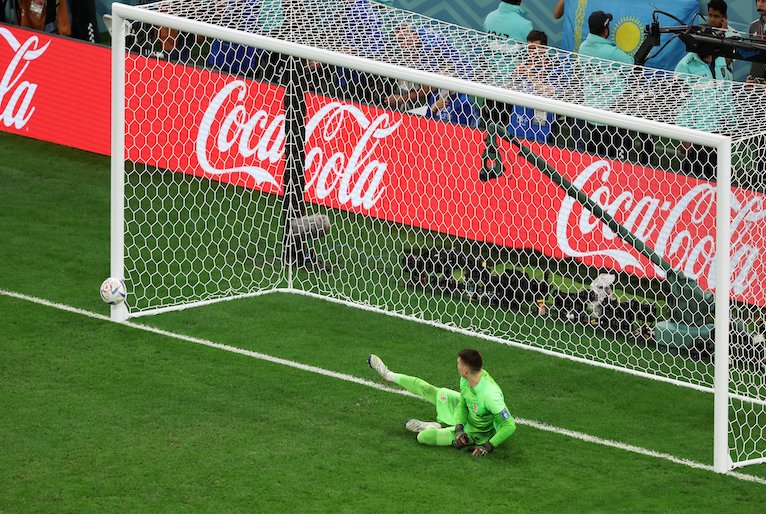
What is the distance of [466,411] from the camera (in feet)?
29.7

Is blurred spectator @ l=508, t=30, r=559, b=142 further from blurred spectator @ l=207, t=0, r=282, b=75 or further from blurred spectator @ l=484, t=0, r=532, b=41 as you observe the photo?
blurred spectator @ l=484, t=0, r=532, b=41

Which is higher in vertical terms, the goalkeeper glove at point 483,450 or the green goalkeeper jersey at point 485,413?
the green goalkeeper jersey at point 485,413

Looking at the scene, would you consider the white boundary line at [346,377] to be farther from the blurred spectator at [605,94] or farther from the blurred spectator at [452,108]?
the blurred spectator at [452,108]

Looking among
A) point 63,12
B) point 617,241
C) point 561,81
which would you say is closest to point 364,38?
point 561,81

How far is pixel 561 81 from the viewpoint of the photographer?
421 inches

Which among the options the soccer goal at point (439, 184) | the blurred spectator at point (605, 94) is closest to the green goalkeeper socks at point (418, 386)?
the soccer goal at point (439, 184)

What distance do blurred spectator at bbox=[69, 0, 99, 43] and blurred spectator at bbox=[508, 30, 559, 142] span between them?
987 cm

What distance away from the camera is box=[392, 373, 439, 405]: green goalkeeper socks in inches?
368

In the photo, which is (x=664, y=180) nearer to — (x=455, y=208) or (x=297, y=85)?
(x=455, y=208)

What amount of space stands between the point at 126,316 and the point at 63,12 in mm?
9768

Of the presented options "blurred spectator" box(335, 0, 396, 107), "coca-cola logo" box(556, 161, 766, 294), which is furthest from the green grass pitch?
"blurred spectator" box(335, 0, 396, 107)

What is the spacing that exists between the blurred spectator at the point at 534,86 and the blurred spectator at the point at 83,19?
9.87 meters

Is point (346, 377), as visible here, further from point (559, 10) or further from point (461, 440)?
point (559, 10)

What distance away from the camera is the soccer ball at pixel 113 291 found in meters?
11.0
